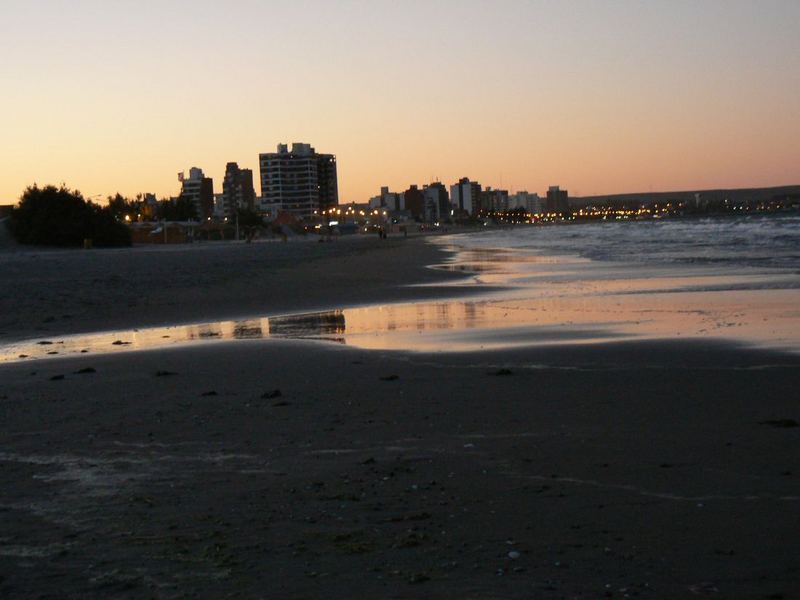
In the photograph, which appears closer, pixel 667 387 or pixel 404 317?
pixel 667 387

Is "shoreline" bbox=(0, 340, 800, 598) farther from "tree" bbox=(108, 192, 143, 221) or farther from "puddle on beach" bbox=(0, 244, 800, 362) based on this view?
"tree" bbox=(108, 192, 143, 221)

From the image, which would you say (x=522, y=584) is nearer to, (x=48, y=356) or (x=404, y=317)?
(x=48, y=356)

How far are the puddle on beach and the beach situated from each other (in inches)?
75.7

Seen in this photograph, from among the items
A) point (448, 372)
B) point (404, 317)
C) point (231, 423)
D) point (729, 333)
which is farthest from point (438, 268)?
point (231, 423)

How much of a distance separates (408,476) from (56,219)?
76.3m

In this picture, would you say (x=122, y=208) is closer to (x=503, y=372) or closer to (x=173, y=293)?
(x=173, y=293)

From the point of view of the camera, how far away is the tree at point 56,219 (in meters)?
77.9

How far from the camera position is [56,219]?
7775 cm

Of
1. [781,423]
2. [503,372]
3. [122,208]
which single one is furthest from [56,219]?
[781,423]

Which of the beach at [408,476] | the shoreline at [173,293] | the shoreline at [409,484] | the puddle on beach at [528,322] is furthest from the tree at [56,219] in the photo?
the shoreline at [409,484]

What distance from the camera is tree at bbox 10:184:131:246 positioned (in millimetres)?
77938

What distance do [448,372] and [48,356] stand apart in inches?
249

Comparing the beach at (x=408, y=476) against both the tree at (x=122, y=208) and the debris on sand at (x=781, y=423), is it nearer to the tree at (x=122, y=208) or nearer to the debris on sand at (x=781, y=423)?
the debris on sand at (x=781, y=423)

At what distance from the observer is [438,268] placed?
4325cm
